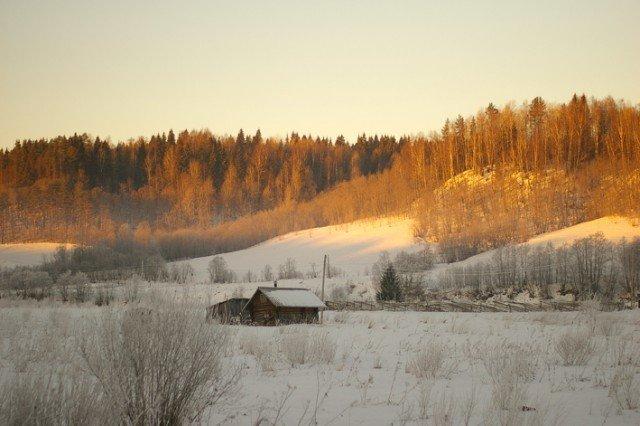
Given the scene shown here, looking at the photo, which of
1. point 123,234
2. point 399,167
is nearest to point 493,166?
point 399,167

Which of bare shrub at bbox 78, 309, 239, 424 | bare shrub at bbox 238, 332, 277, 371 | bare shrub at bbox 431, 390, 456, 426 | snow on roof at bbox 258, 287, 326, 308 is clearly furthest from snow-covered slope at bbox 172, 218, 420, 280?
bare shrub at bbox 78, 309, 239, 424

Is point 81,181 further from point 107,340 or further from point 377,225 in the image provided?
point 107,340

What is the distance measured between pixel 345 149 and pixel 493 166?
38601mm

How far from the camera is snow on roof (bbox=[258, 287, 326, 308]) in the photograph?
2741 centimetres

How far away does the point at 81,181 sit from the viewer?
317 ft

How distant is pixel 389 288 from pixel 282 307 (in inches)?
715

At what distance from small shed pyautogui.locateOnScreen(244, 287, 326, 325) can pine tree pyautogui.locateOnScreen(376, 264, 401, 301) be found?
15.6 metres

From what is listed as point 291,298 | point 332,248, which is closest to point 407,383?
point 291,298

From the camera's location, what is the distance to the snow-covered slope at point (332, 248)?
66.4 meters

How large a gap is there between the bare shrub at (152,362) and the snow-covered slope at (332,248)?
2149 inches

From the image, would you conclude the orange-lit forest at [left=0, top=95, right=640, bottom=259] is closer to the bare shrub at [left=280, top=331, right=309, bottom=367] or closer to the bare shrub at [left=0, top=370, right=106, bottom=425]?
the bare shrub at [left=280, top=331, right=309, bottom=367]

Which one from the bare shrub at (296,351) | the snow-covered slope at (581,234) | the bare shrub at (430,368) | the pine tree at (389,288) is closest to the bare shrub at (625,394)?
the bare shrub at (430,368)

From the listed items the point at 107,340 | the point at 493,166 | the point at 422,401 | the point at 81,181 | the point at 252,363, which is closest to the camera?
the point at 107,340

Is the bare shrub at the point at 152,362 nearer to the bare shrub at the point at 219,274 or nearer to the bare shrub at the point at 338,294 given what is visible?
the bare shrub at the point at 338,294
